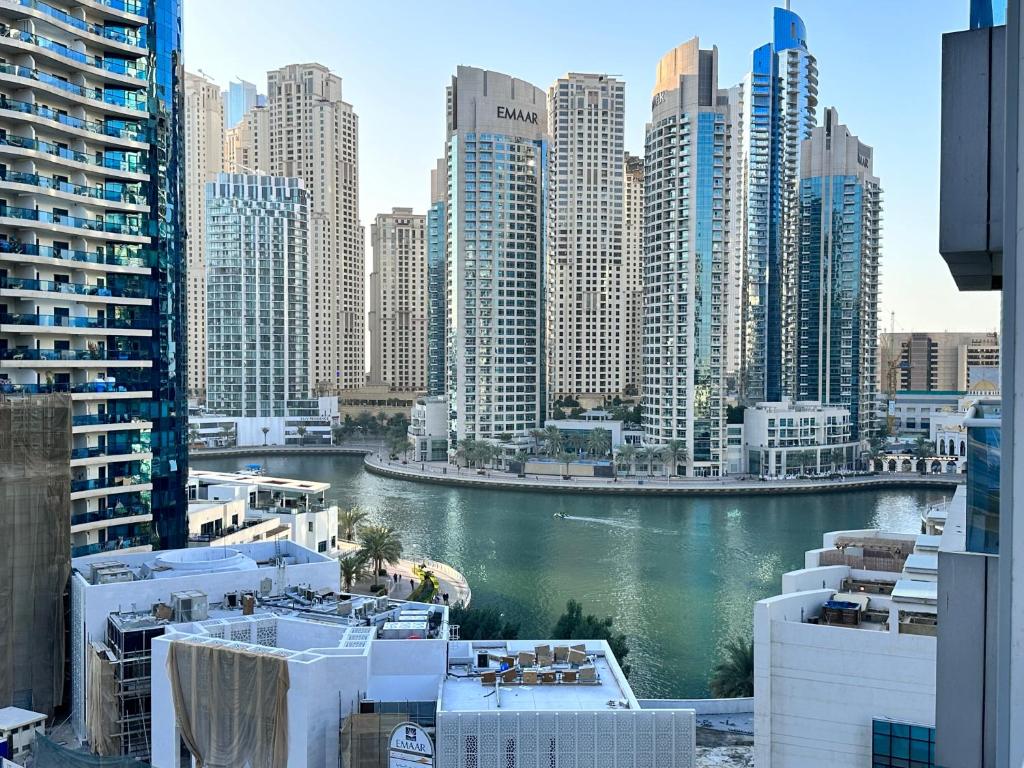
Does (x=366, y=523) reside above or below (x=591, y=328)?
below

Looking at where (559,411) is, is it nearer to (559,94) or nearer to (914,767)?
(559,94)

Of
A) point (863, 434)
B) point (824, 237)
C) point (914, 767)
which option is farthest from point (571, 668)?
point (824, 237)

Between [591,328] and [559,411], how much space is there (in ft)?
17.8

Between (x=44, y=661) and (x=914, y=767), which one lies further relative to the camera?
(x=44, y=661)

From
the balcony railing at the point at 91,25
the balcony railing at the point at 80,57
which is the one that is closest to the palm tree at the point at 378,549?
the balcony railing at the point at 80,57

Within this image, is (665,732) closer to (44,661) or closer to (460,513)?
(44,661)

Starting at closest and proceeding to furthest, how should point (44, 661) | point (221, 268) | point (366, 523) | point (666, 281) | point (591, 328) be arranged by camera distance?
point (44, 661), point (366, 523), point (666, 281), point (221, 268), point (591, 328)

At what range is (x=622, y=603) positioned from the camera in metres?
14.6

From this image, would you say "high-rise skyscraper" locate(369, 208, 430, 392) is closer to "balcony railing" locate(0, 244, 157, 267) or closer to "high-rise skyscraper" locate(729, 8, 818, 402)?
"high-rise skyscraper" locate(729, 8, 818, 402)

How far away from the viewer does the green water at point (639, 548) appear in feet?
43.3

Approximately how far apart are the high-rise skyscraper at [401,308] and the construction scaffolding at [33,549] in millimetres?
41895

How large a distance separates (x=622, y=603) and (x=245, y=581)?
25.8 feet

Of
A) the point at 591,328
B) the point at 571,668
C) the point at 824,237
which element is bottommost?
the point at 571,668

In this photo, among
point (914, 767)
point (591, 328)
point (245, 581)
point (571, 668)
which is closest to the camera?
point (914, 767)
